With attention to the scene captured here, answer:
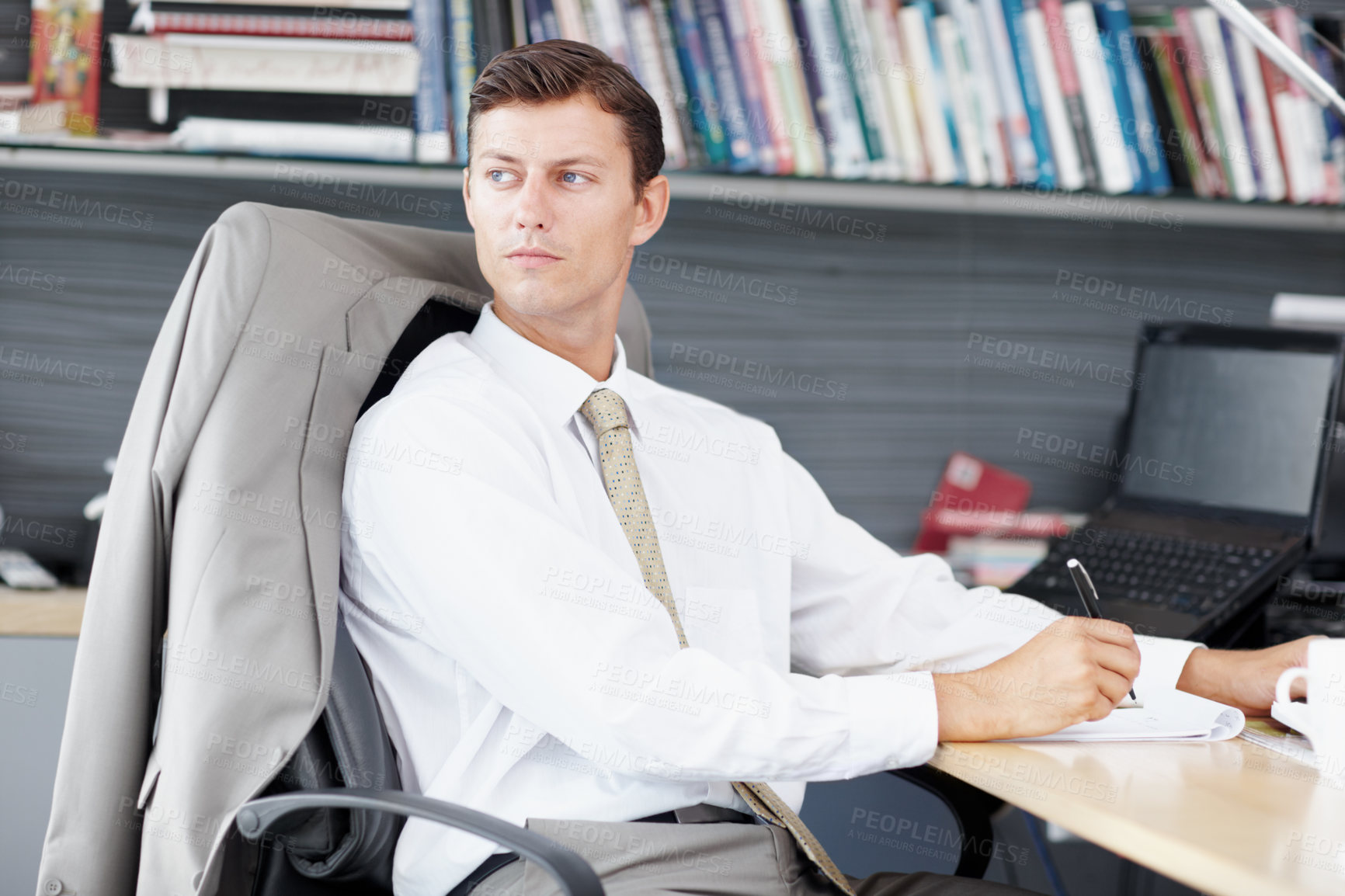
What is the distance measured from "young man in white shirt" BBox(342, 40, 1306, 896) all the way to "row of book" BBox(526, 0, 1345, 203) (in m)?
0.50

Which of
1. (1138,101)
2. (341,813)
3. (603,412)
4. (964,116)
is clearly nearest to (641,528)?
(603,412)

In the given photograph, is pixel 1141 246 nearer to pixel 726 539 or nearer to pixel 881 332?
pixel 881 332

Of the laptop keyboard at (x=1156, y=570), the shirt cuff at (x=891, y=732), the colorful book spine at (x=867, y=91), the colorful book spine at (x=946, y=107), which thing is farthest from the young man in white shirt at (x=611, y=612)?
the colorful book spine at (x=946, y=107)

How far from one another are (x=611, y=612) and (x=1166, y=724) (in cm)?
62

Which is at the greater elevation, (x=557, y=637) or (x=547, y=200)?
(x=547, y=200)

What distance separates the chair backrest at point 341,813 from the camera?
45.5 inches

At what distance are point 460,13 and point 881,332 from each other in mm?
1029

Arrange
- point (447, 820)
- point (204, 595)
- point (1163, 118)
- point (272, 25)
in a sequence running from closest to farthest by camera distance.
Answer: point (447, 820) < point (204, 595) < point (272, 25) < point (1163, 118)

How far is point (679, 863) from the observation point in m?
1.19

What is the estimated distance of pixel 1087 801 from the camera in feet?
3.23

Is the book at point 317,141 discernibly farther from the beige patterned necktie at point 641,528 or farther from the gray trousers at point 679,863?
the gray trousers at point 679,863

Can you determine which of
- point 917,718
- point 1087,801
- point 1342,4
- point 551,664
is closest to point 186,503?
point 551,664

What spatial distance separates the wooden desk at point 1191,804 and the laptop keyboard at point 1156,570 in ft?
1.89

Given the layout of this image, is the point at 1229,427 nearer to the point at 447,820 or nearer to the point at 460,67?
the point at 460,67
